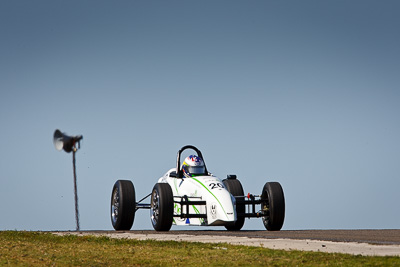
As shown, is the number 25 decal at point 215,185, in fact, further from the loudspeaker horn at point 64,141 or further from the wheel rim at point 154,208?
the loudspeaker horn at point 64,141

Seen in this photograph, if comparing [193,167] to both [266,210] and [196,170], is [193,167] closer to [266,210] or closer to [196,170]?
[196,170]

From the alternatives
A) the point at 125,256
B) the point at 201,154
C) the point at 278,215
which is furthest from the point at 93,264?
the point at 201,154

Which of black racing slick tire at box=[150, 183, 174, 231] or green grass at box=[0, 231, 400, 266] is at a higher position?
black racing slick tire at box=[150, 183, 174, 231]

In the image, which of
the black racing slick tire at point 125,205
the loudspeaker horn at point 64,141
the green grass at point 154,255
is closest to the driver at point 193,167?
the black racing slick tire at point 125,205

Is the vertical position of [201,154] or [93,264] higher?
[201,154]

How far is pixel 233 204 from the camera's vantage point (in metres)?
19.9

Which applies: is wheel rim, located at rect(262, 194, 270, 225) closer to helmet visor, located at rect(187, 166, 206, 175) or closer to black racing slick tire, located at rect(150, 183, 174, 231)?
helmet visor, located at rect(187, 166, 206, 175)

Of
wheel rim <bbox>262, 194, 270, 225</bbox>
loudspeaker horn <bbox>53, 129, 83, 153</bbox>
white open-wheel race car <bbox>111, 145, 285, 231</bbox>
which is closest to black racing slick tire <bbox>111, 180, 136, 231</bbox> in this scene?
white open-wheel race car <bbox>111, 145, 285, 231</bbox>

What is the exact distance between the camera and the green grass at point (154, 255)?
38.3ft

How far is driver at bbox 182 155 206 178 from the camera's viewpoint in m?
22.5

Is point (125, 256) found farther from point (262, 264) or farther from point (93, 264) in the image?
point (262, 264)

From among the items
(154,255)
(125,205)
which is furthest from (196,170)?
(154,255)

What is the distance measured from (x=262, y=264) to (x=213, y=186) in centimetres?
896

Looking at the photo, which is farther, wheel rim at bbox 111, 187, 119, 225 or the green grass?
wheel rim at bbox 111, 187, 119, 225
